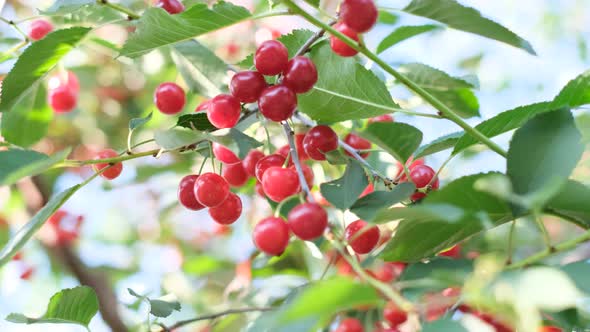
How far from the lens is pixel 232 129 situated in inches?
39.4

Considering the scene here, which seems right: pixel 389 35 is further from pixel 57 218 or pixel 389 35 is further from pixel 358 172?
pixel 57 218

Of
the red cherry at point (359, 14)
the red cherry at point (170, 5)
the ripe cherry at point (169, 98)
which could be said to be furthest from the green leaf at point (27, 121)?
the red cherry at point (359, 14)

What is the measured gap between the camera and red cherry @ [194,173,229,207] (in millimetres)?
1026

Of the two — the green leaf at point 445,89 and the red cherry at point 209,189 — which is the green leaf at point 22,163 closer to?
the red cherry at point 209,189

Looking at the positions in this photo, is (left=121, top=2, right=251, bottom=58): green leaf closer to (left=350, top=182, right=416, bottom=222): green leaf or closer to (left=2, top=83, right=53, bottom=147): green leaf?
(left=350, top=182, right=416, bottom=222): green leaf

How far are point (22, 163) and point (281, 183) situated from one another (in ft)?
1.23

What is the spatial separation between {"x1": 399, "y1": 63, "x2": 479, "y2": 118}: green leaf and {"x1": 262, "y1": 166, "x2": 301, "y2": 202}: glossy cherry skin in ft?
1.65

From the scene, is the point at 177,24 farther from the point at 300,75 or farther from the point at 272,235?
the point at 272,235

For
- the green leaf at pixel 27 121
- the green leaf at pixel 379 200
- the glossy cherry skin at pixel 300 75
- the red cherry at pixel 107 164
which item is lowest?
the green leaf at pixel 27 121

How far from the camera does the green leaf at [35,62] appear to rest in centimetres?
107

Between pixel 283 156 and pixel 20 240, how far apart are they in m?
0.44

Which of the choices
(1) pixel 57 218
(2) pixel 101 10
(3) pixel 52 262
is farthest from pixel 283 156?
(3) pixel 52 262

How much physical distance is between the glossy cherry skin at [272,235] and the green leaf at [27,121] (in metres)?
0.88

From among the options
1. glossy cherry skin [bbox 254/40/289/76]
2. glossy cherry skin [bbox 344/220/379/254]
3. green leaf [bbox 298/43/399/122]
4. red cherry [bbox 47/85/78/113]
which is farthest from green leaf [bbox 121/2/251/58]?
red cherry [bbox 47/85/78/113]
